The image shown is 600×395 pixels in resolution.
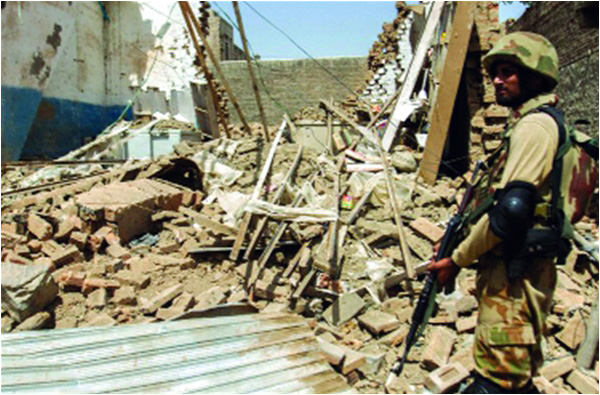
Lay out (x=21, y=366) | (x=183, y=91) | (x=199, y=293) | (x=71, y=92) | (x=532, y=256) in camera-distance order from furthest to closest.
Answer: (x=183, y=91)
(x=71, y=92)
(x=199, y=293)
(x=21, y=366)
(x=532, y=256)

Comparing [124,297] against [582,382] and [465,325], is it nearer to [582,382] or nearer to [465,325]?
[465,325]

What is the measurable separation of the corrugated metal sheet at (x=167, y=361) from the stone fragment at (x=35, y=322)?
107 cm

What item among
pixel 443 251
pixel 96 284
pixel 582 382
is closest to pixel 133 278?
pixel 96 284

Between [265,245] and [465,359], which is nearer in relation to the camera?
[465,359]

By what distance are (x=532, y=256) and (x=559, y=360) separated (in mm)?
1750

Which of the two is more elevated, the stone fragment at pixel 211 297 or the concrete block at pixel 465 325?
the concrete block at pixel 465 325

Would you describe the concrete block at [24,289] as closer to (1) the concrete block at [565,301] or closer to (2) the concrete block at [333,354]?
(2) the concrete block at [333,354]

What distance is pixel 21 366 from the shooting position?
7.48 feet

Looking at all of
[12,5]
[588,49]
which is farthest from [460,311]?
[12,5]

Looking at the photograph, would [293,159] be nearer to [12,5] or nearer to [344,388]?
[344,388]

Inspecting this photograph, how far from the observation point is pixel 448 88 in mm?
6473

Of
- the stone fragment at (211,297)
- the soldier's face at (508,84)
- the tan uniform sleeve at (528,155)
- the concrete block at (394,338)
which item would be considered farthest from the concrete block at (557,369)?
the stone fragment at (211,297)

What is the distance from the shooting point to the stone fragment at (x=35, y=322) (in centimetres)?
339

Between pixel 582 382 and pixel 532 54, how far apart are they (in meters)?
2.32
